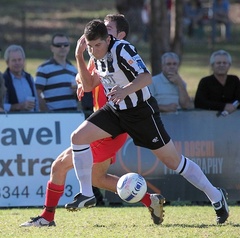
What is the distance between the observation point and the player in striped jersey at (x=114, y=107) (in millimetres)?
8445

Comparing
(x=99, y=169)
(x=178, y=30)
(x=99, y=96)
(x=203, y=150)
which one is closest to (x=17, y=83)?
(x=203, y=150)

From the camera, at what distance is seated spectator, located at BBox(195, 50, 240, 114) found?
39.8ft

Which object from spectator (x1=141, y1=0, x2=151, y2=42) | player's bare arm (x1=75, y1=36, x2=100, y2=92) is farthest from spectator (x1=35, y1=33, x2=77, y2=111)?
spectator (x1=141, y1=0, x2=151, y2=42)

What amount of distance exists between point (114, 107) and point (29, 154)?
3139mm

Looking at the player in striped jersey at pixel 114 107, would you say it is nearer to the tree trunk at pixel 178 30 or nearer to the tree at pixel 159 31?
the tree at pixel 159 31

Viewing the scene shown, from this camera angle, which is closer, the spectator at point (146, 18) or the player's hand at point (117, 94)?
the player's hand at point (117, 94)

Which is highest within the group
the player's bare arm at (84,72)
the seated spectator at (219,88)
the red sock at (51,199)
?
the player's bare arm at (84,72)

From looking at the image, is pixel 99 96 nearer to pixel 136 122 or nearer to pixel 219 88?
pixel 136 122

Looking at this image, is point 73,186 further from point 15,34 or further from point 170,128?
point 15,34

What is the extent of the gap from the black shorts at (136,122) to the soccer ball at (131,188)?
0.41 meters

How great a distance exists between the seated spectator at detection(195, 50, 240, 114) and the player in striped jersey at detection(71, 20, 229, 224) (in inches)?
133

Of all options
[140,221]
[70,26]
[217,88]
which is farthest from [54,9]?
[140,221]

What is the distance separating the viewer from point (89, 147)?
8.61 metres

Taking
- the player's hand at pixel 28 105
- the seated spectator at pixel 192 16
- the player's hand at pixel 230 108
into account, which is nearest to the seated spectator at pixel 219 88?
the player's hand at pixel 230 108
